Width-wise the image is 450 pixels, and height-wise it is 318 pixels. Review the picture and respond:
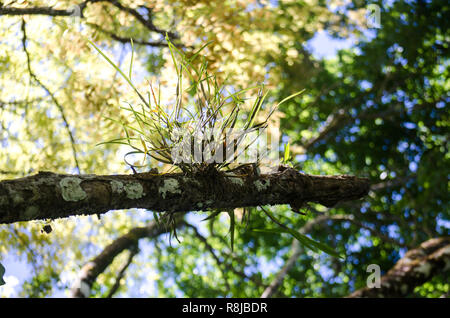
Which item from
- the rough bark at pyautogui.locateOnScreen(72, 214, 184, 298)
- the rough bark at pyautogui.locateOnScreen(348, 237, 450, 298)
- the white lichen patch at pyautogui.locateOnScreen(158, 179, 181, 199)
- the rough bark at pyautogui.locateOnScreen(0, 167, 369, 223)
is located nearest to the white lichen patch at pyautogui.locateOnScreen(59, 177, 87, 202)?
the rough bark at pyautogui.locateOnScreen(0, 167, 369, 223)

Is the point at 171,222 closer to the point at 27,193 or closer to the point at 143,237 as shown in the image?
the point at 27,193

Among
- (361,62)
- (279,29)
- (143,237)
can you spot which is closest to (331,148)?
(361,62)

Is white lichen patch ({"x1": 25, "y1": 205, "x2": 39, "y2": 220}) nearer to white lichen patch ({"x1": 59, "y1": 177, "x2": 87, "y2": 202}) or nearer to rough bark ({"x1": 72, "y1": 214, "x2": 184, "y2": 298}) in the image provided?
white lichen patch ({"x1": 59, "y1": 177, "x2": 87, "y2": 202})

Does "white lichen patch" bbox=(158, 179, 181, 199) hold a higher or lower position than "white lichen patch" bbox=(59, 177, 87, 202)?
higher

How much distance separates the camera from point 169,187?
2.18 ft

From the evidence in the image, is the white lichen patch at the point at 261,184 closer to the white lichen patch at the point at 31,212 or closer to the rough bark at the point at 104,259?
the white lichen patch at the point at 31,212

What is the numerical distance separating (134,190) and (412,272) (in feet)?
4.19

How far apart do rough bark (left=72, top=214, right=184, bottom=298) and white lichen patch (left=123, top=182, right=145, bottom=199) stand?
95 cm

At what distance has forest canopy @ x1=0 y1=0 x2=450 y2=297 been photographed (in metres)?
0.76

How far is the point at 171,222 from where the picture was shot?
2.63 ft

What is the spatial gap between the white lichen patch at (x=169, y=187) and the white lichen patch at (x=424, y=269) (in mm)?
1220

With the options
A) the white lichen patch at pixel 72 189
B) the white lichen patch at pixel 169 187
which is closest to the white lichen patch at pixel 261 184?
the white lichen patch at pixel 169 187

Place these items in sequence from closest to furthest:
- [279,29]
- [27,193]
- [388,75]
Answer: [27,193] → [279,29] → [388,75]

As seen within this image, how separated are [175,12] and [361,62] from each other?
6.86 ft
